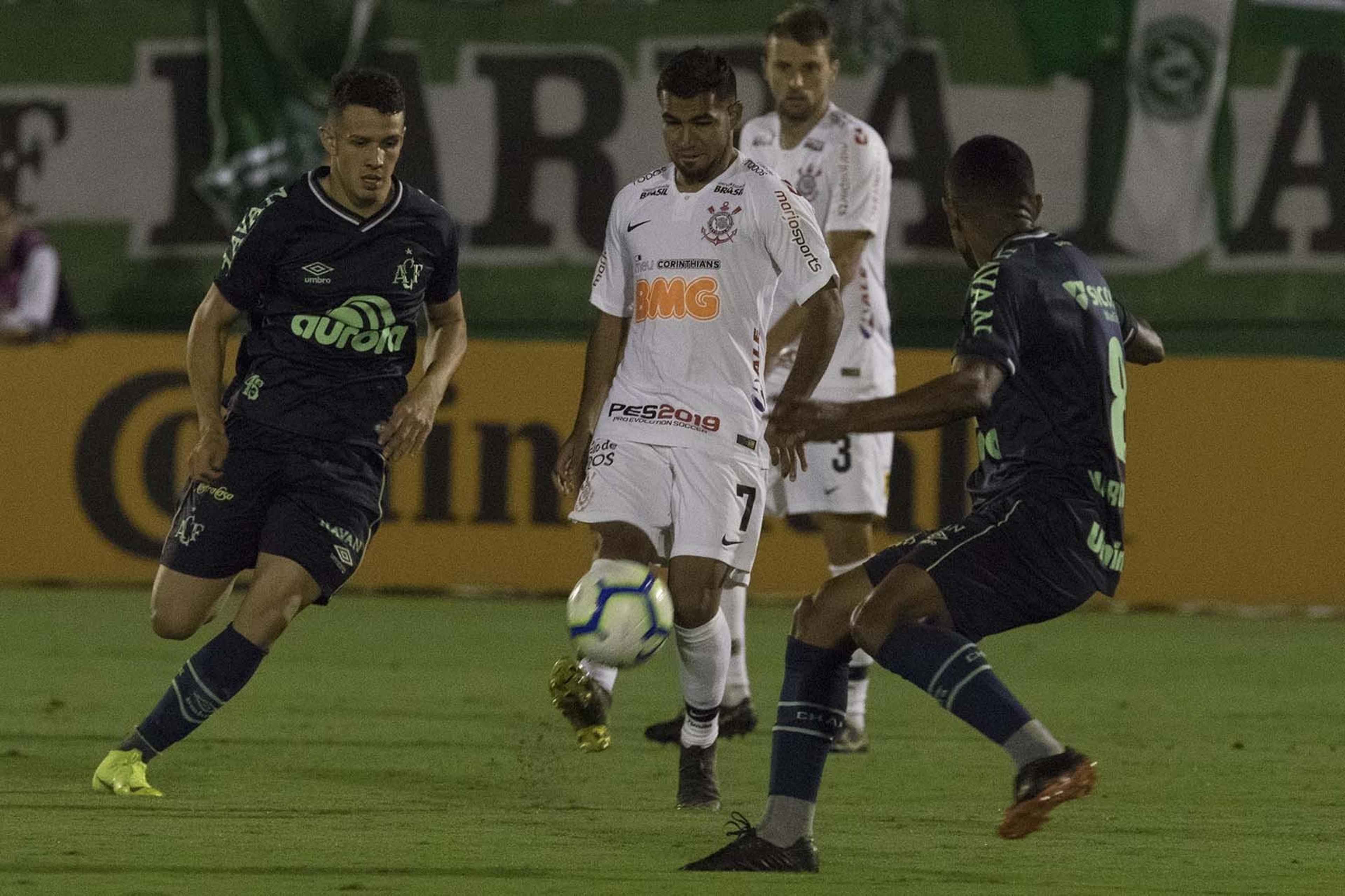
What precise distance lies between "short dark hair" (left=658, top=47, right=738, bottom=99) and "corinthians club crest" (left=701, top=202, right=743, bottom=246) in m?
0.33

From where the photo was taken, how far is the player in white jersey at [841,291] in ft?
25.2

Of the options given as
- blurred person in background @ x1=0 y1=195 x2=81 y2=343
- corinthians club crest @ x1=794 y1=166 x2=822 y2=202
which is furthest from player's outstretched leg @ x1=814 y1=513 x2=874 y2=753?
blurred person in background @ x1=0 y1=195 x2=81 y2=343

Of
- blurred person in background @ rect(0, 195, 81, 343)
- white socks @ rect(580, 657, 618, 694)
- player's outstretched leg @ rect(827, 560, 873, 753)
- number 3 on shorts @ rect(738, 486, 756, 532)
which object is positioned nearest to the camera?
white socks @ rect(580, 657, 618, 694)

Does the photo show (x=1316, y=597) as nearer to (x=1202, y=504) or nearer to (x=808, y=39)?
(x=1202, y=504)

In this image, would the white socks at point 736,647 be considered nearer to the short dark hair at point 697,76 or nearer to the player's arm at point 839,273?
the player's arm at point 839,273

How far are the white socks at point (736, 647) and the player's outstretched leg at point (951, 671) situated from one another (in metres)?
2.04

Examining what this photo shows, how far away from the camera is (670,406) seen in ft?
20.8

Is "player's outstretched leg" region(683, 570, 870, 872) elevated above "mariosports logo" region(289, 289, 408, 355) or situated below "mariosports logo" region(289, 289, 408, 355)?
below

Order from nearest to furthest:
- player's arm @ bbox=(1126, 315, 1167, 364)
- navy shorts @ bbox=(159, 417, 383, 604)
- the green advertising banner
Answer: player's arm @ bbox=(1126, 315, 1167, 364), navy shorts @ bbox=(159, 417, 383, 604), the green advertising banner

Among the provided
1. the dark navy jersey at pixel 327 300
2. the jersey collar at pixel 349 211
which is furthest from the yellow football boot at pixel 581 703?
the jersey collar at pixel 349 211

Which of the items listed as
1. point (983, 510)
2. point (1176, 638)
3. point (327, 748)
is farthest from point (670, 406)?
point (1176, 638)

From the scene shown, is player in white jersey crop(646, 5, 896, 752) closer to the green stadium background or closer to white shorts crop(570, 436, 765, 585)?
white shorts crop(570, 436, 765, 585)

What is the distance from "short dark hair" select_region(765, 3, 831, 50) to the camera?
7668mm

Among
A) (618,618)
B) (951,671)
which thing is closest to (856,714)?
(618,618)
